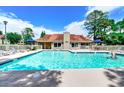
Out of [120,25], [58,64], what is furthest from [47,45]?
[58,64]

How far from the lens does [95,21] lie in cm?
3862

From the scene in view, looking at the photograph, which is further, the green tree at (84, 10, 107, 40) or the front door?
the green tree at (84, 10, 107, 40)

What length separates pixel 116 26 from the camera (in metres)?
38.8

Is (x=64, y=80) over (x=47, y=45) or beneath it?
beneath

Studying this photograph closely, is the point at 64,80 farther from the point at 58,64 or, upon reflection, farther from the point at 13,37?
the point at 13,37

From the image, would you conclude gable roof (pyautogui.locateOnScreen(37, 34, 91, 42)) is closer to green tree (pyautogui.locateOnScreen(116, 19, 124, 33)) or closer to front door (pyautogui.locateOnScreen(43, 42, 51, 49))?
front door (pyautogui.locateOnScreen(43, 42, 51, 49))

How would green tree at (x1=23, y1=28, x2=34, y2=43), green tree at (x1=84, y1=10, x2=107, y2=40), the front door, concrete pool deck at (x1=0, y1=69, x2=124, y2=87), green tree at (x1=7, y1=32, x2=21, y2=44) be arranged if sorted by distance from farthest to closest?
green tree at (x1=7, y1=32, x2=21, y2=44) < green tree at (x1=23, y1=28, x2=34, y2=43) < green tree at (x1=84, y1=10, x2=107, y2=40) < the front door < concrete pool deck at (x1=0, y1=69, x2=124, y2=87)

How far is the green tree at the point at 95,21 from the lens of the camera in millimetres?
38312

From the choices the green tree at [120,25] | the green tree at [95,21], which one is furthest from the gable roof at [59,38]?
the green tree at [120,25]

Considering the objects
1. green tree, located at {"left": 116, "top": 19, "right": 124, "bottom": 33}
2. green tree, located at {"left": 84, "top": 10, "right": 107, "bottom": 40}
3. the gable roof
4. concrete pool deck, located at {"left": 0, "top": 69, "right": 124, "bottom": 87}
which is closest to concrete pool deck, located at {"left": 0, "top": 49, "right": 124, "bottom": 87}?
concrete pool deck, located at {"left": 0, "top": 69, "right": 124, "bottom": 87}

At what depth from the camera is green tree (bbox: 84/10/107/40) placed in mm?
38312
